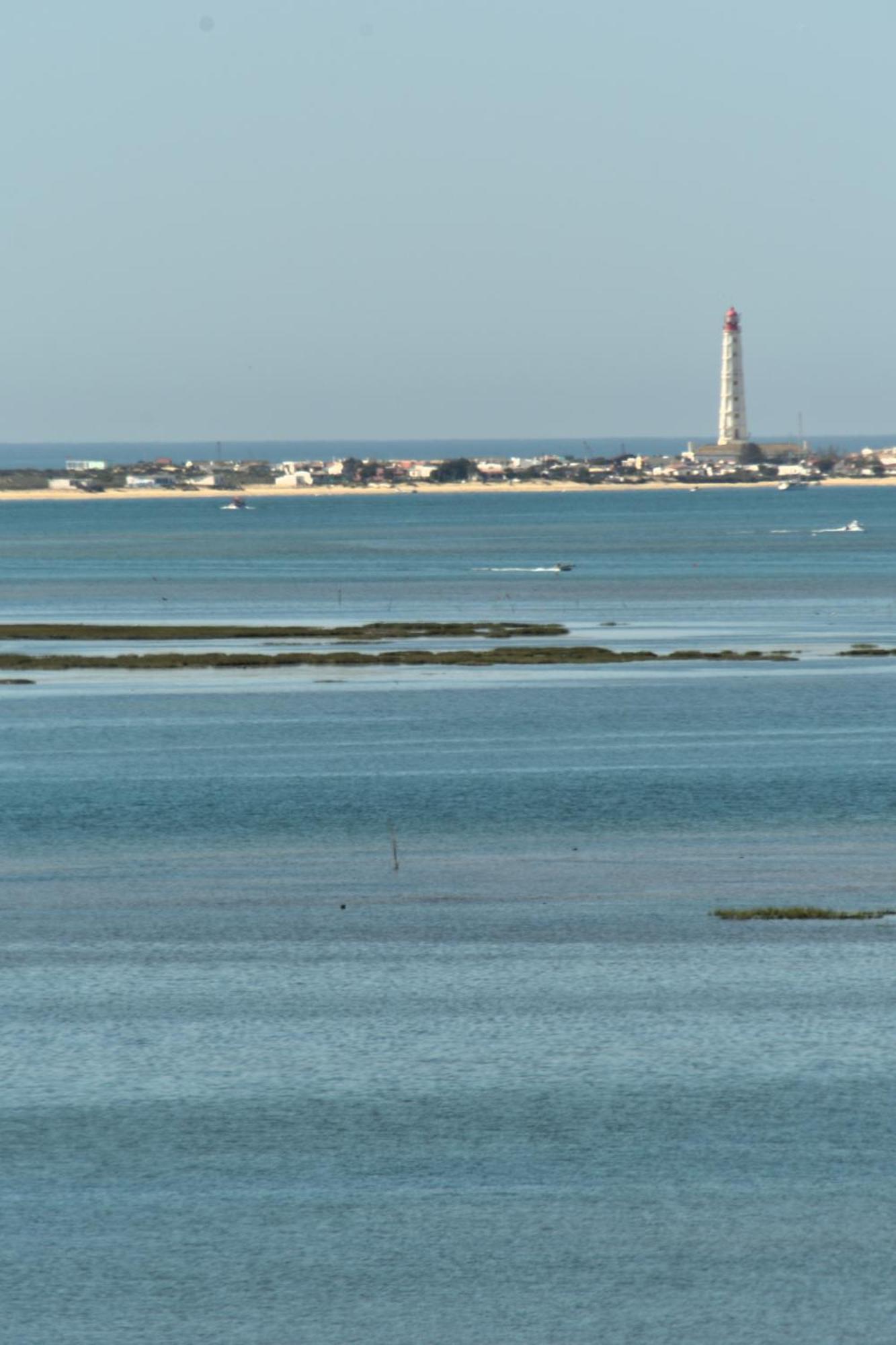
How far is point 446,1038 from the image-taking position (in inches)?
985

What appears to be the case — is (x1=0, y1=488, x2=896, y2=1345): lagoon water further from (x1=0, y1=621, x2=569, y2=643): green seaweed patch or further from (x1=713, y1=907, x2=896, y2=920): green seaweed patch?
(x1=0, y1=621, x2=569, y2=643): green seaweed patch

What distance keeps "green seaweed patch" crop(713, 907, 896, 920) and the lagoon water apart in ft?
1.78

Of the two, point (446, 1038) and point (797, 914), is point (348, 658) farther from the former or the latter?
point (446, 1038)

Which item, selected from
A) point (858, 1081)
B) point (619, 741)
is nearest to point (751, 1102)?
point (858, 1081)

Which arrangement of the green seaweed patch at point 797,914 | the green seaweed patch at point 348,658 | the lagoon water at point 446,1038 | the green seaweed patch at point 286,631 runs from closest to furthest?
1. the lagoon water at point 446,1038
2. the green seaweed patch at point 797,914
3. the green seaweed patch at point 348,658
4. the green seaweed patch at point 286,631

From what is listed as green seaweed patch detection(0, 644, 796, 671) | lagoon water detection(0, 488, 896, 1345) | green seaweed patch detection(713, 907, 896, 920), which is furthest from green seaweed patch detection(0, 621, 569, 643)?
green seaweed patch detection(713, 907, 896, 920)

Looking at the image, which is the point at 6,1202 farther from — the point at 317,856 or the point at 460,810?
the point at 460,810

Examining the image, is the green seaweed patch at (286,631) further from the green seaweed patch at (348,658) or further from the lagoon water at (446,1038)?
the lagoon water at (446,1038)

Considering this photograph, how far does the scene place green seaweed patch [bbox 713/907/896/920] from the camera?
104ft

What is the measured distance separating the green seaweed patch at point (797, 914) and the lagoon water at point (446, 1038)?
541 mm

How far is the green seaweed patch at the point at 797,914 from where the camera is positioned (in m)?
31.6

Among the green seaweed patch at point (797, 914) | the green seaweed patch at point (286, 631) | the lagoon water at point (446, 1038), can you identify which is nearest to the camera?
the lagoon water at point (446, 1038)

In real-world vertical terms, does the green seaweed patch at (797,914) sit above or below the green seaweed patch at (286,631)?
above

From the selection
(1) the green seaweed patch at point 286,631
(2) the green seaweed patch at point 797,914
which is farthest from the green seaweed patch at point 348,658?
(2) the green seaweed patch at point 797,914
